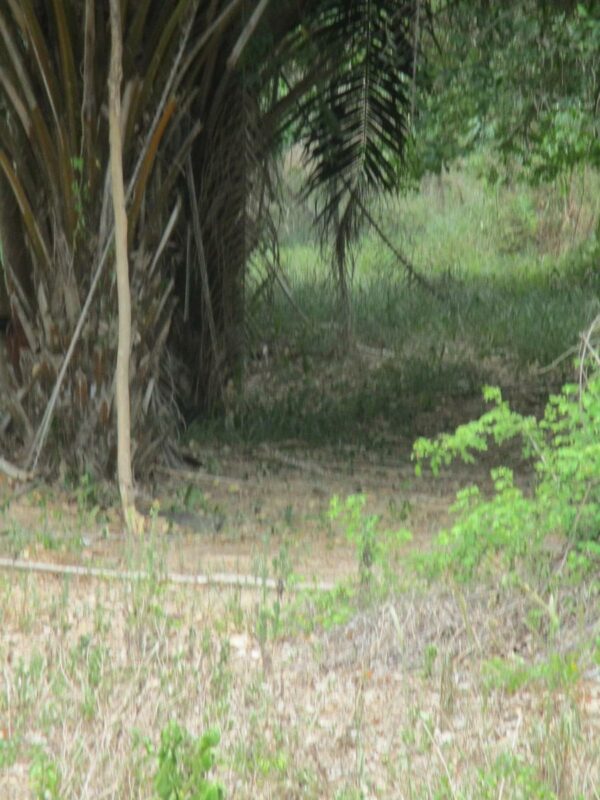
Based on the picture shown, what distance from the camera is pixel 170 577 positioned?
5.09 metres

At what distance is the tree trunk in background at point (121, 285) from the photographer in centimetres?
623

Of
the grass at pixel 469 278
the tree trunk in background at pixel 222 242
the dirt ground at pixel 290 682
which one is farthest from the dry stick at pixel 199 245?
the dirt ground at pixel 290 682

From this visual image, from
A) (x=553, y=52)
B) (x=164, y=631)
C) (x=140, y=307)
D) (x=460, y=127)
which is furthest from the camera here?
(x=460, y=127)

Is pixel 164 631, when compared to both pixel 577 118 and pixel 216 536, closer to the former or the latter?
Result: pixel 216 536

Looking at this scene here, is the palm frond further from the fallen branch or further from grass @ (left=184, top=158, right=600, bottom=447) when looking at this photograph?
the fallen branch

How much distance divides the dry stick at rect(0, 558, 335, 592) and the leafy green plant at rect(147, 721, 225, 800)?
1.64 meters

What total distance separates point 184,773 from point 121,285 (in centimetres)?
352

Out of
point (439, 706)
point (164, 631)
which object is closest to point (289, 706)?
point (439, 706)

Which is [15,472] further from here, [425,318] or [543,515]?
[425,318]

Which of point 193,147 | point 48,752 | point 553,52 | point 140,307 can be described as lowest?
point 48,752

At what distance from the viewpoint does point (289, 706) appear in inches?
155

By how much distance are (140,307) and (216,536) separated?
1.29m

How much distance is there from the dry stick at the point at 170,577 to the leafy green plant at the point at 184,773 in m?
1.64

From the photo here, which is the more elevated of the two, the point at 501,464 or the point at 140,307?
the point at 140,307
